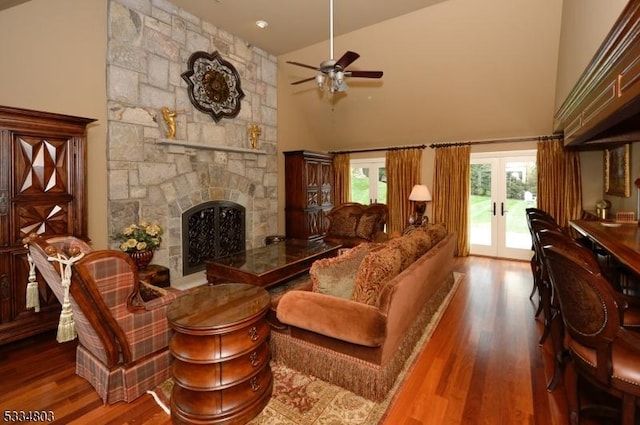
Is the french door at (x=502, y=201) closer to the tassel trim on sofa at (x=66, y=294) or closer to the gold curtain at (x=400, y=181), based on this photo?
the gold curtain at (x=400, y=181)

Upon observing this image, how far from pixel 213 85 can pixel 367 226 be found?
134 inches

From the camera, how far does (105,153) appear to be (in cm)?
362

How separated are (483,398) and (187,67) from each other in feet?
16.8

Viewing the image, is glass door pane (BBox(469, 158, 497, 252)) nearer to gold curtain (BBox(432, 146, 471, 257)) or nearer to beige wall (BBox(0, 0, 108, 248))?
gold curtain (BBox(432, 146, 471, 257))

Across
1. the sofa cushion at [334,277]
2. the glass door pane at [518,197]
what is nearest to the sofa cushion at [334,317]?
the sofa cushion at [334,277]

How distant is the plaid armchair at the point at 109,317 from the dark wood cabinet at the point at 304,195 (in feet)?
13.0

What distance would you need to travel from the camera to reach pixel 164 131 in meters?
4.18

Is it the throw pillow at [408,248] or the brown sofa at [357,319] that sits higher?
the throw pillow at [408,248]

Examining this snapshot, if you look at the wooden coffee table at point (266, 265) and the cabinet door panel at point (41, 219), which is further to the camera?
the wooden coffee table at point (266, 265)

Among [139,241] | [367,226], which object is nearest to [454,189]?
[367,226]

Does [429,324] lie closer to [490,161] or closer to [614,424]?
[614,424]

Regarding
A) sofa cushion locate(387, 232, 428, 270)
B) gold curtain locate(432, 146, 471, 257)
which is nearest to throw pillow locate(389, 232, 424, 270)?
sofa cushion locate(387, 232, 428, 270)

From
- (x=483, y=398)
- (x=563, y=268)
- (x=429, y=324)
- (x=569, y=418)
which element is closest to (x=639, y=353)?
(x=563, y=268)

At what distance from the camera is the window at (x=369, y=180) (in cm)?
739
